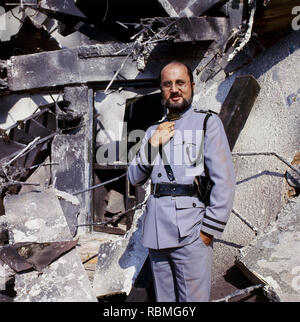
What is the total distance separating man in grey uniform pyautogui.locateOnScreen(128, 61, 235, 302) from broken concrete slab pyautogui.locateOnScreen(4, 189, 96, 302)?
3.39 ft

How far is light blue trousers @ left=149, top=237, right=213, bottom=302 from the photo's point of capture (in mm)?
2367

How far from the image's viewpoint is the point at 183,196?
2463mm

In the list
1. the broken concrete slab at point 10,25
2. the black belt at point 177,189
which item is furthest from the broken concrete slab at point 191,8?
the broken concrete slab at point 10,25

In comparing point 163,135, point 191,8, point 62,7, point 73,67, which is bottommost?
point 163,135

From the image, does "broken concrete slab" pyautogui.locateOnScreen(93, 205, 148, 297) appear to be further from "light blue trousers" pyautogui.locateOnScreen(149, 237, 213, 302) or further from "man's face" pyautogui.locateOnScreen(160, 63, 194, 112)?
"man's face" pyautogui.locateOnScreen(160, 63, 194, 112)

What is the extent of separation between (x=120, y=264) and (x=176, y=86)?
7.61ft

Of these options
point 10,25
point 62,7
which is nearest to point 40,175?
point 62,7

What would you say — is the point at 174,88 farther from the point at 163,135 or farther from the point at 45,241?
the point at 45,241

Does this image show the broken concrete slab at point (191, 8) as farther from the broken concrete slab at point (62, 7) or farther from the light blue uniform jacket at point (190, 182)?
the light blue uniform jacket at point (190, 182)

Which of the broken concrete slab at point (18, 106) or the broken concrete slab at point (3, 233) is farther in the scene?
the broken concrete slab at point (18, 106)

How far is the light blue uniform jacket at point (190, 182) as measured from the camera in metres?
2.35

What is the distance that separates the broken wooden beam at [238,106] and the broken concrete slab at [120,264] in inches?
62.0
